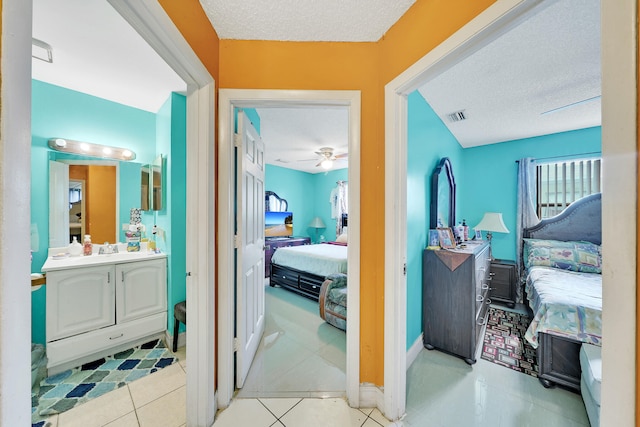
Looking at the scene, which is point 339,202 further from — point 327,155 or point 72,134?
point 72,134

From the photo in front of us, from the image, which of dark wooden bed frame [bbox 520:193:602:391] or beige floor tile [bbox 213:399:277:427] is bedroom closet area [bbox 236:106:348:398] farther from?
dark wooden bed frame [bbox 520:193:602:391]

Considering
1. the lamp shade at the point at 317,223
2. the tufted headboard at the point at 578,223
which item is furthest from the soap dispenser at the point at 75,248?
the tufted headboard at the point at 578,223

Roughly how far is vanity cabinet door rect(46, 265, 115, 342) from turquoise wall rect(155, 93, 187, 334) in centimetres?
45

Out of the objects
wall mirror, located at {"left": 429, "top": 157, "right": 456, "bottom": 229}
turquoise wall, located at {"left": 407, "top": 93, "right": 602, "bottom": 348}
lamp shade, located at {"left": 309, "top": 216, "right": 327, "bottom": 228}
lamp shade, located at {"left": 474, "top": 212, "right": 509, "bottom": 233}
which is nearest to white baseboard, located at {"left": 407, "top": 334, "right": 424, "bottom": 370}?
turquoise wall, located at {"left": 407, "top": 93, "right": 602, "bottom": 348}

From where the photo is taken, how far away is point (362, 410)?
57.5 inches

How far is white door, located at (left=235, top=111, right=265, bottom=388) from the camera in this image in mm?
1626

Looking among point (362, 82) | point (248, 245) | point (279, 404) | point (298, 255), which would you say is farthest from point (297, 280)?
point (362, 82)

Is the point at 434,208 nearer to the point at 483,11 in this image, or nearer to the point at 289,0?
the point at 483,11

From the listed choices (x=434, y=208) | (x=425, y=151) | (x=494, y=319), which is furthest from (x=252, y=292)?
(x=494, y=319)

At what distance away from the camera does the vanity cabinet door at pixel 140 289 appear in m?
2.01

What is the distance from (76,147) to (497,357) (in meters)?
4.34

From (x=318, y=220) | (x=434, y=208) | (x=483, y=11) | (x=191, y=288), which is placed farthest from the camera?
(x=318, y=220)

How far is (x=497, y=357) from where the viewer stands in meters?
2.00

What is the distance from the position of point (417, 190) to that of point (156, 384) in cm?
262
